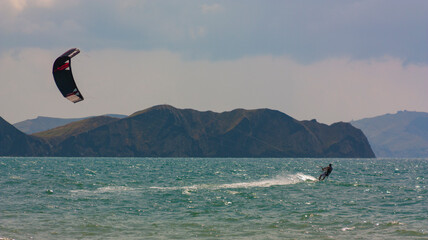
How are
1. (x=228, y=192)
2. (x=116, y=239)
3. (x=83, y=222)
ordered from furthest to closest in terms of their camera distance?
(x=228, y=192) → (x=83, y=222) → (x=116, y=239)

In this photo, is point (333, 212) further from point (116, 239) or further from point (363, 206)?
point (116, 239)

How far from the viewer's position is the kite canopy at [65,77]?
28.0 metres

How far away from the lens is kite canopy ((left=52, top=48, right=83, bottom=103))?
27952 millimetres

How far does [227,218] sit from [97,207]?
8678 millimetres

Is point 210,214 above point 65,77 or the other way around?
the other way around

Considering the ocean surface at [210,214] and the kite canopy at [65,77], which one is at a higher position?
the kite canopy at [65,77]

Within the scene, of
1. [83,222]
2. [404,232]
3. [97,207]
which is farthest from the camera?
[97,207]

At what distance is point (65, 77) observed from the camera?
28562 mm

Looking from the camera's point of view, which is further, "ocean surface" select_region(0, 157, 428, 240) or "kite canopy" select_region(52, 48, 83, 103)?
"kite canopy" select_region(52, 48, 83, 103)

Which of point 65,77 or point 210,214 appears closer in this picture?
point 210,214

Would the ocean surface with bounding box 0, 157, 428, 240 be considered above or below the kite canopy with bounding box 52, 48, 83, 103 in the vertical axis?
below

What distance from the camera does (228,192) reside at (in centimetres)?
3872

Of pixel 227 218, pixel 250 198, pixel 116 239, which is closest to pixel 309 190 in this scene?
pixel 250 198

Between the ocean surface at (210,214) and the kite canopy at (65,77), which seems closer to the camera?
the ocean surface at (210,214)
